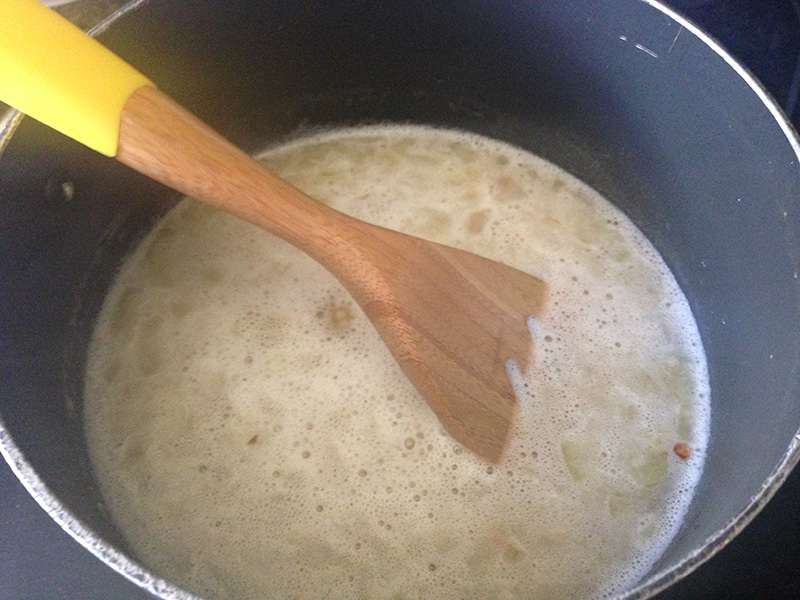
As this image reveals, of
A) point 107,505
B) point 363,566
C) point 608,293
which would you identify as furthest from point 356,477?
point 608,293

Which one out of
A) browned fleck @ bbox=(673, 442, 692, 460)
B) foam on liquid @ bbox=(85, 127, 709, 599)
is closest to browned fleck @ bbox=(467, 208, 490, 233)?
foam on liquid @ bbox=(85, 127, 709, 599)

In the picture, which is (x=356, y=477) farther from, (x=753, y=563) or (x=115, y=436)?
(x=753, y=563)

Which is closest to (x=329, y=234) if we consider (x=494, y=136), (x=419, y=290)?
(x=419, y=290)

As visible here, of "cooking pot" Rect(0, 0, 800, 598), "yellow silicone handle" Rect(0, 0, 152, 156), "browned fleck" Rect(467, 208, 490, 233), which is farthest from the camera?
"browned fleck" Rect(467, 208, 490, 233)

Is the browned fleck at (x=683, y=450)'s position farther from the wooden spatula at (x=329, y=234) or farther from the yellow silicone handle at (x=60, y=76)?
the yellow silicone handle at (x=60, y=76)

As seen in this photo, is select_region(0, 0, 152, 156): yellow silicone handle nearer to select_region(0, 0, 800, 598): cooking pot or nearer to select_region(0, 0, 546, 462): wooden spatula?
select_region(0, 0, 546, 462): wooden spatula

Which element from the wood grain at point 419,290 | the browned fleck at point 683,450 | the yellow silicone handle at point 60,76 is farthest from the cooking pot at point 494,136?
the wood grain at point 419,290
